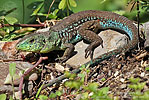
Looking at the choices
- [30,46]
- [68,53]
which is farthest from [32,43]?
[68,53]

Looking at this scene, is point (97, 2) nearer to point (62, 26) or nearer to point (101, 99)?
point (62, 26)

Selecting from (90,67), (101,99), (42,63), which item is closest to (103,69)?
(90,67)

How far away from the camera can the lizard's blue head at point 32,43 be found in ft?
15.7

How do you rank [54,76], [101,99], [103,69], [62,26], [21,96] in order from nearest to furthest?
1. [101,99]
2. [21,96]
3. [103,69]
4. [54,76]
5. [62,26]

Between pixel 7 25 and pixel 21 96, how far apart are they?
227cm

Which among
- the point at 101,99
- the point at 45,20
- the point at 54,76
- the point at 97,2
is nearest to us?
the point at 101,99

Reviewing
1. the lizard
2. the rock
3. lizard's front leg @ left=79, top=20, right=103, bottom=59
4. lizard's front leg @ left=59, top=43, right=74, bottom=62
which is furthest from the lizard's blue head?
lizard's front leg @ left=79, top=20, right=103, bottom=59

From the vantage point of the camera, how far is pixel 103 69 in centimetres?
450

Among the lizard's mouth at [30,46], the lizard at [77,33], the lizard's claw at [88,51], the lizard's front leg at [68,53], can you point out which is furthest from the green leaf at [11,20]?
the lizard's claw at [88,51]

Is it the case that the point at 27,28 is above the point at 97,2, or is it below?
below

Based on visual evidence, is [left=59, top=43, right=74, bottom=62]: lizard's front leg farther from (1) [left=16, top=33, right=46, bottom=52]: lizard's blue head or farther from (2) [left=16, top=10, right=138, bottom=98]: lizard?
(1) [left=16, top=33, right=46, bottom=52]: lizard's blue head

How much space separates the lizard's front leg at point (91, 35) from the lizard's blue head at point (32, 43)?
764 millimetres

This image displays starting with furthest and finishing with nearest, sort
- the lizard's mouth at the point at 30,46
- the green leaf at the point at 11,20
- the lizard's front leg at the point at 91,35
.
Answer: the green leaf at the point at 11,20, the lizard's front leg at the point at 91,35, the lizard's mouth at the point at 30,46

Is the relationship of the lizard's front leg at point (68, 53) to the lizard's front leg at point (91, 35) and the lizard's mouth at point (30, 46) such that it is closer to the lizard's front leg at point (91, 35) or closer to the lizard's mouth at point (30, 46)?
the lizard's front leg at point (91, 35)
